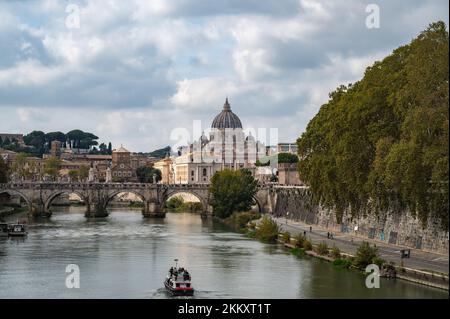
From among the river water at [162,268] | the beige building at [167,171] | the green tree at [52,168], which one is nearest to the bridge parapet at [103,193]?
the river water at [162,268]

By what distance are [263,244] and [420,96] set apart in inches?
693

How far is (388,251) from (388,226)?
4.63 metres

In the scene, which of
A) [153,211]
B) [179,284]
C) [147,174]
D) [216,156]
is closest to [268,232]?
[179,284]

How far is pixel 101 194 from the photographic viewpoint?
291ft

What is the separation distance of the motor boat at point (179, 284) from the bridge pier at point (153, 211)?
50.8 meters

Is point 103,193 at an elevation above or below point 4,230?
above

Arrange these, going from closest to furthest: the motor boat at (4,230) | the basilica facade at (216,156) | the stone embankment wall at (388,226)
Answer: the stone embankment wall at (388,226) → the motor boat at (4,230) → the basilica facade at (216,156)

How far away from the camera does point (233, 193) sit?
79750 mm

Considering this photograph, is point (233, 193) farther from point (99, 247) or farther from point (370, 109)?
point (370, 109)

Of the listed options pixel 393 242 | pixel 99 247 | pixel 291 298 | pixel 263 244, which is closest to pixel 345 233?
pixel 263 244

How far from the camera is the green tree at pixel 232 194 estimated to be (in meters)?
79.5

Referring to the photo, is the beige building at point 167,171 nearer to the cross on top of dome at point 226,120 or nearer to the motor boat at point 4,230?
the cross on top of dome at point 226,120

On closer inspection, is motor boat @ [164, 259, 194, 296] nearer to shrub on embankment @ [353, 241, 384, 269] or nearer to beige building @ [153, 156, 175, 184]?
shrub on embankment @ [353, 241, 384, 269]

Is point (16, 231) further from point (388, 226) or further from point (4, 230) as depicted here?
point (388, 226)
